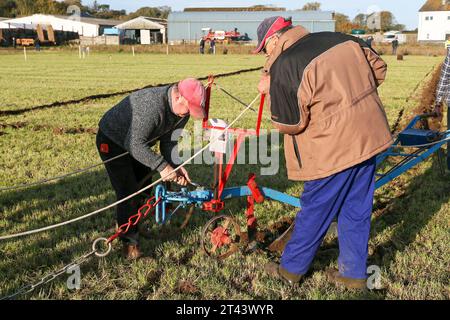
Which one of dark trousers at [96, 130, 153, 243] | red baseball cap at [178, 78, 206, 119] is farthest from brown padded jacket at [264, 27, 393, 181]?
dark trousers at [96, 130, 153, 243]

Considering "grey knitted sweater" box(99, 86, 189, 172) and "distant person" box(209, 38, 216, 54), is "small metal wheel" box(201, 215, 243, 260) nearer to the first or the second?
"grey knitted sweater" box(99, 86, 189, 172)

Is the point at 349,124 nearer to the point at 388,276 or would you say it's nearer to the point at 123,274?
the point at 388,276

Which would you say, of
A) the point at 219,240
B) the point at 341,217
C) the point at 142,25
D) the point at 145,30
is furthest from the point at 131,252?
the point at 142,25

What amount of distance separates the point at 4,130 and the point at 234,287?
767 cm

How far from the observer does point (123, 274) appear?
13.1 ft

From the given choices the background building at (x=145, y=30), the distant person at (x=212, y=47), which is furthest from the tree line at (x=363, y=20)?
the distant person at (x=212, y=47)

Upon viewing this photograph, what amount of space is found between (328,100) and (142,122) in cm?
152

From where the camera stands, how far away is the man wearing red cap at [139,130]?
4016mm

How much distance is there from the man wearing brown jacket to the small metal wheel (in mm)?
768

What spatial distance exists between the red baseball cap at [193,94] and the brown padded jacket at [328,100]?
0.67 meters

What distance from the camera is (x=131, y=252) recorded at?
4328mm

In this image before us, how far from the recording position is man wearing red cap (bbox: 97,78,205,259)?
13.2ft

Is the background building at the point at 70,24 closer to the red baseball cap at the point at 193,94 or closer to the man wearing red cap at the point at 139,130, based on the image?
the man wearing red cap at the point at 139,130

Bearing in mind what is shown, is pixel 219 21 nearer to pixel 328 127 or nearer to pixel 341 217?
pixel 341 217
